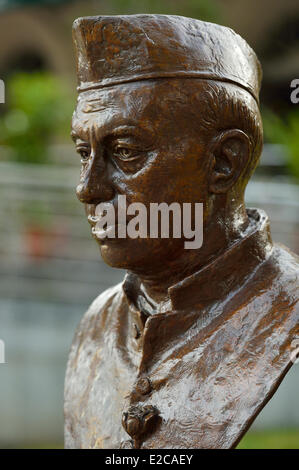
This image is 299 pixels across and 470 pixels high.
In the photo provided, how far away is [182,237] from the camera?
2193 millimetres

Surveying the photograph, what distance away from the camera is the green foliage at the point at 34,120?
891cm

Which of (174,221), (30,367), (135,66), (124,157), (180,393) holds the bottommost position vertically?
(30,367)

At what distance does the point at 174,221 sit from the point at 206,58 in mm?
474

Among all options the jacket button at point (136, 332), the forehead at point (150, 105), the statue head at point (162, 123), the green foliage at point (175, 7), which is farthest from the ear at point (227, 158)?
the green foliage at point (175, 7)

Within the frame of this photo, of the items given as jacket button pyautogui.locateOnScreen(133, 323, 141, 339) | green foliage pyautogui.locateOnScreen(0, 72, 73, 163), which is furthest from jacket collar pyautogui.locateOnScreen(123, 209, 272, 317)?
green foliage pyautogui.locateOnScreen(0, 72, 73, 163)

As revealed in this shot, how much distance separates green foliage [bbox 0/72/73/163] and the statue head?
266 inches

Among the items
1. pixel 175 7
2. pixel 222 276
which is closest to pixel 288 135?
pixel 175 7

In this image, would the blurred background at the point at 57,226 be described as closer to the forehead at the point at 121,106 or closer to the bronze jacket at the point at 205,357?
the bronze jacket at the point at 205,357

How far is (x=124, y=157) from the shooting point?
215 centimetres

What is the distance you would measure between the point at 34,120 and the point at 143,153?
24.2 ft

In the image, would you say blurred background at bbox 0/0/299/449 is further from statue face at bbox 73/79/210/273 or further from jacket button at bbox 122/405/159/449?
statue face at bbox 73/79/210/273

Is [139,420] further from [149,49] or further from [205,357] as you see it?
[149,49]

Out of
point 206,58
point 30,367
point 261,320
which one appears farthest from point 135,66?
point 30,367
